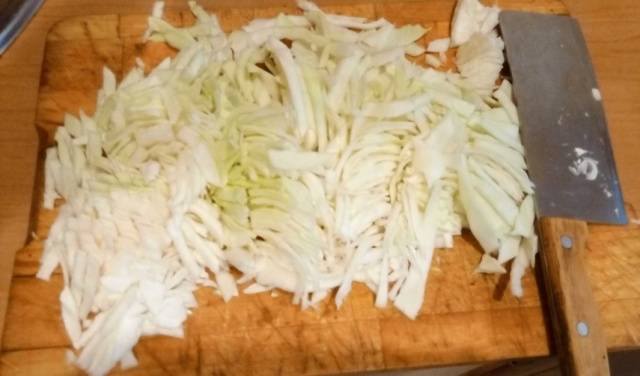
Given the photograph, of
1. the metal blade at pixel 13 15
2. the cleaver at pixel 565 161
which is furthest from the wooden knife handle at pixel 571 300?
the metal blade at pixel 13 15

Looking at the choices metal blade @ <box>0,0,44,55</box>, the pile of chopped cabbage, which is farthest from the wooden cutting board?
metal blade @ <box>0,0,44,55</box>

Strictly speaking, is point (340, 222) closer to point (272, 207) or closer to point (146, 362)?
point (272, 207)

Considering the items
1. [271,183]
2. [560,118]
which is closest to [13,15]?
[271,183]

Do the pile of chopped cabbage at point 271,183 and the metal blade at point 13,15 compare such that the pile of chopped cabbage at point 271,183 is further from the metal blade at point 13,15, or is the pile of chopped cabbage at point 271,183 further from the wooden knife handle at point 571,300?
the metal blade at point 13,15

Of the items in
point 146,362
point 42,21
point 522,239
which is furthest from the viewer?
point 42,21

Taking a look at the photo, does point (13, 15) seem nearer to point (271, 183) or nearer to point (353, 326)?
point (271, 183)

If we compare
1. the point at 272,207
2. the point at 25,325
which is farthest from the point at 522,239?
the point at 25,325

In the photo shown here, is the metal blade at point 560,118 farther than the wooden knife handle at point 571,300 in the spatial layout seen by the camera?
Yes
